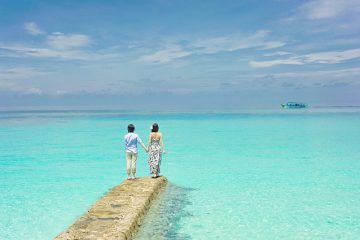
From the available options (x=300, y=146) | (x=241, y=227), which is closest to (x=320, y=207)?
(x=241, y=227)

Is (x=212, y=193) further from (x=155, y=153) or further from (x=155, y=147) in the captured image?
(x=155, y=147)

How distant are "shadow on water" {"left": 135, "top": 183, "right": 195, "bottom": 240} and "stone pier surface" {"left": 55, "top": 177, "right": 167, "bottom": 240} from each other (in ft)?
0.64

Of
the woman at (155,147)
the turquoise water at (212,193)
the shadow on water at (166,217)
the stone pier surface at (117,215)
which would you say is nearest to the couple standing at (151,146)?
the woman at (155,147)

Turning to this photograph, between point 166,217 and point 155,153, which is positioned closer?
point 166,217

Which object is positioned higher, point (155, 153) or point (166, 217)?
point (155, 153)

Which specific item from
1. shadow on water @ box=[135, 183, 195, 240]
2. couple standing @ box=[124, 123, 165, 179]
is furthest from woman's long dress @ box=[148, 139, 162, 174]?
shadow on water @ box=[135, 183, 195, 240]

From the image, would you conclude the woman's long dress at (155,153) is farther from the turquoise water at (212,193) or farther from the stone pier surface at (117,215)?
the turquoise water at (212,193)

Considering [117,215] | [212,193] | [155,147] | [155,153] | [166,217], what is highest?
[155,147]

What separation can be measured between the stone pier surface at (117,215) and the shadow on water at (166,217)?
0.64 ft

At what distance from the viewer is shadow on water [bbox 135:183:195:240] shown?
837 centimetres

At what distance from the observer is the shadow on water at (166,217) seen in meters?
8.37

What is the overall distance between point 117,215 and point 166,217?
5.20 feet

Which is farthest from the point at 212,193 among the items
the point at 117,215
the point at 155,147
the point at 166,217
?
the point at 117,215

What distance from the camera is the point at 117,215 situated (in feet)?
28.2
